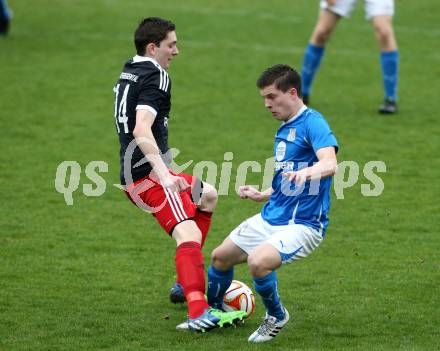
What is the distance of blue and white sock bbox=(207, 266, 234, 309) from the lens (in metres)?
6.77

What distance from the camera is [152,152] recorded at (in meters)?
6.50

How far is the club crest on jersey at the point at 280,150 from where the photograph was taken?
6.49 metres

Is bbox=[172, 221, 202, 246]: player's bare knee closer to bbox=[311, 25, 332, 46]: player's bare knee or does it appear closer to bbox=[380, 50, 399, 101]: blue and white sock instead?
bbox=[380, 50, 399, 101]: blue and white sock

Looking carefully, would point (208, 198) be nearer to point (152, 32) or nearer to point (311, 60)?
point (152, 32)

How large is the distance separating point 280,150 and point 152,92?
963 mm

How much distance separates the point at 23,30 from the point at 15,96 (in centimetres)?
448

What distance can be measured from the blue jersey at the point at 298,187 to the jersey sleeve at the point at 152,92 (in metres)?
0.88

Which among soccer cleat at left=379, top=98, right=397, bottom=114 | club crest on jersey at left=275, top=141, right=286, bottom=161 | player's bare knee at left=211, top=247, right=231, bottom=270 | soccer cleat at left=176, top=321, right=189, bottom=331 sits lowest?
soccer cleat at left=176, top=321, right=189, bottom=331

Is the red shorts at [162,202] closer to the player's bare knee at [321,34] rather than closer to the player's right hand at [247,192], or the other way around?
the player's right hand at [247,192]

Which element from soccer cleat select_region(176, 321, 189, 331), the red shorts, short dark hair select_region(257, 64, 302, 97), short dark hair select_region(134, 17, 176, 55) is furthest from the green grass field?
short dark hair select_region(134, 17, 176, 55)
